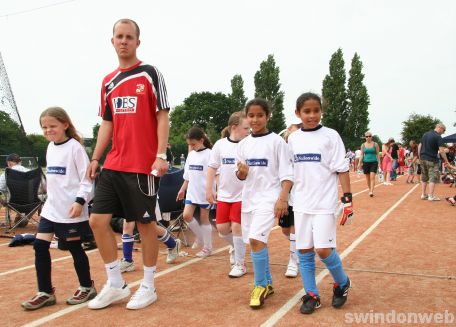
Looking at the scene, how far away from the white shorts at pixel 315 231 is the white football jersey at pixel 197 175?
2605 millimetres

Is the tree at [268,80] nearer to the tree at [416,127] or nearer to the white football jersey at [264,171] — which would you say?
the tree at [416,127]

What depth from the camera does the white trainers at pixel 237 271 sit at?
197 inches

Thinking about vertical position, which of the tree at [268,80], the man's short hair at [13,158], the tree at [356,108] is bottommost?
the man's short hair at [13,158]

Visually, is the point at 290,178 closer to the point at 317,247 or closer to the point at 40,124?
the point at 317,247

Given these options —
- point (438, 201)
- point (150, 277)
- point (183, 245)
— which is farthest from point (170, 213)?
point (438, 201)

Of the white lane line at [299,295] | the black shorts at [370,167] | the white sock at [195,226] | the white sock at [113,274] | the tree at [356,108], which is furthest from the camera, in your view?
the tree at [356,108]

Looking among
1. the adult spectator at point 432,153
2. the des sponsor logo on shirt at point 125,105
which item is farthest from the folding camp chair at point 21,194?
the adult spectator at point 432,153

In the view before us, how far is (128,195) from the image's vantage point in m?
3.83

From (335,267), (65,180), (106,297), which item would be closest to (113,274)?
(106,297)

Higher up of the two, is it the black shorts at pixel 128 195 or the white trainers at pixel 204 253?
the black shorts at pixel 128 195

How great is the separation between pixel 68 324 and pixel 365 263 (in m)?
3.66

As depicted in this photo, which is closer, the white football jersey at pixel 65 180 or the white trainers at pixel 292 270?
the white football jersey at pixel 65 180

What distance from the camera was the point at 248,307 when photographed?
3.91 meters

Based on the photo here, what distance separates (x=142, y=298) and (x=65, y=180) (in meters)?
1.36
